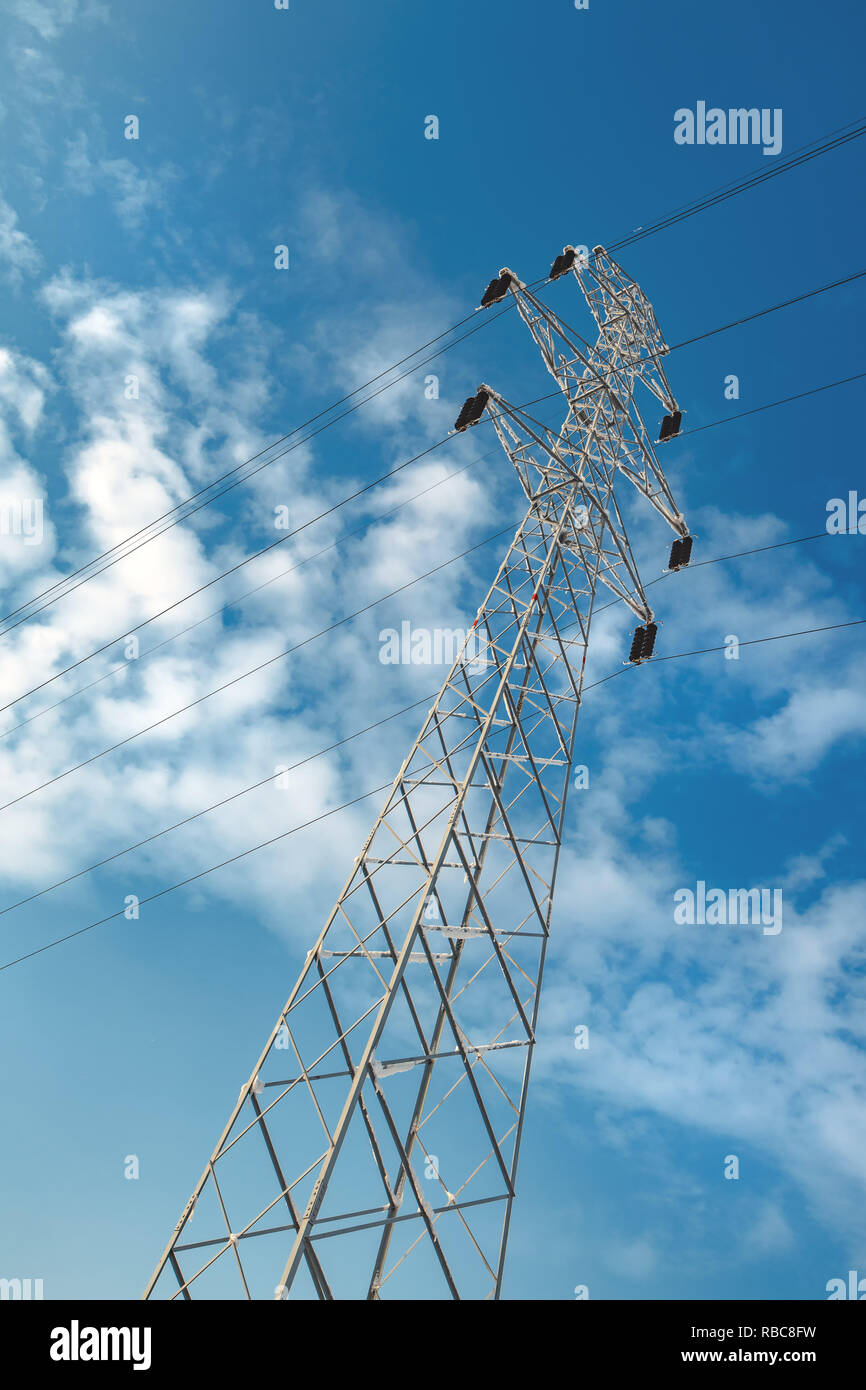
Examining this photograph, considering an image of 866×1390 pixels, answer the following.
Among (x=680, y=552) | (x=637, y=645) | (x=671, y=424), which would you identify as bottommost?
(x=637, y=645)

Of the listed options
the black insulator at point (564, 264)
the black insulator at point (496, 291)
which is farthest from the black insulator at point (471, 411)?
the black insulator at point (564, 264)

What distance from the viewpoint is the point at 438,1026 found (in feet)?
41.6

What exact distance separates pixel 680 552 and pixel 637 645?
3.40m

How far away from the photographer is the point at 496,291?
18.5 meters

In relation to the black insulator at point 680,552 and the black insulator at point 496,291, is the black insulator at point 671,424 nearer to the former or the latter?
the black insulator at point 680,552

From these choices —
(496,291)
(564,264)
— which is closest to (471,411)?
(496,291)

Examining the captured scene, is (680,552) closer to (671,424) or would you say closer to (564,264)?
(671,424)

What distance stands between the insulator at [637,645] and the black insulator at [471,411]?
257 inches

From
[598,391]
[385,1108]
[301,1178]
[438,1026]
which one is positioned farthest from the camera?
[598,391]

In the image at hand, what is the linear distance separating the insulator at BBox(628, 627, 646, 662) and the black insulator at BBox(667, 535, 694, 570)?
2539 millimetres

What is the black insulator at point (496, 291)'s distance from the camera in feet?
60.6
